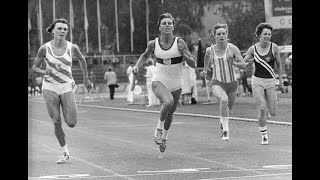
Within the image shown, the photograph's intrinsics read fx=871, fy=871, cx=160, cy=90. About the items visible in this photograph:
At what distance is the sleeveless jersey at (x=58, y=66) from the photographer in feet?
42.2

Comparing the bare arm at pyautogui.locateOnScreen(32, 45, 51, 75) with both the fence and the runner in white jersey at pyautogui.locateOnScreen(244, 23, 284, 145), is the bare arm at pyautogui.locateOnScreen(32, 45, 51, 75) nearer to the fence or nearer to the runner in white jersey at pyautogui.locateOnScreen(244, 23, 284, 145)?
the runner in white jersey at pyautogui.locateOnScreen(244, 23, 284, 145)

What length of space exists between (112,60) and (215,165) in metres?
57.5

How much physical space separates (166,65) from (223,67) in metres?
2.22

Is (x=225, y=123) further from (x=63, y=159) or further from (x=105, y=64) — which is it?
(x=105, y=64)

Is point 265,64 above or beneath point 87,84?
above

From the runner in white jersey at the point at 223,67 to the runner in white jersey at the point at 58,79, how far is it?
11.2ft

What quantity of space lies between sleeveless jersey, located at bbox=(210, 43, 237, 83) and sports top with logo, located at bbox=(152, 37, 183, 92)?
1.93 meters

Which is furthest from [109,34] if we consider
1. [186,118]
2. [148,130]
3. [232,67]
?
[232,67]

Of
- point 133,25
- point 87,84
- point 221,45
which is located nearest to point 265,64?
point 221,45

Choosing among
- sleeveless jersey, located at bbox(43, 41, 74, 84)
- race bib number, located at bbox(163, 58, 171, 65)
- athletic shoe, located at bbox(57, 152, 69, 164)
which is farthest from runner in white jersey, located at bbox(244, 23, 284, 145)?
athletic shoe, located at bbox(57, 152, 69, 164)

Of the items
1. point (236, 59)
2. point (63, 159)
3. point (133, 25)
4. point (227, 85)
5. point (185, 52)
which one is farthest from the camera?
point (133, 25)

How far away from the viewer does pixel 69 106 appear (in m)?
12.8

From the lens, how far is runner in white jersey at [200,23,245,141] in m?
15.6
